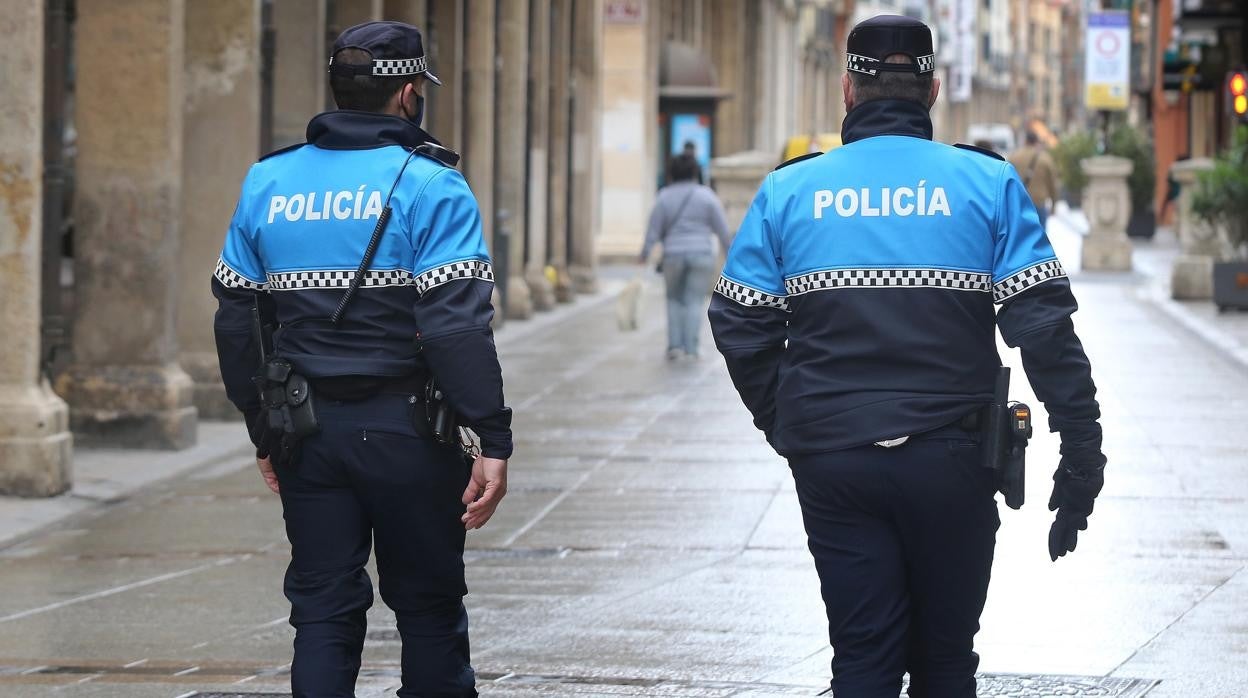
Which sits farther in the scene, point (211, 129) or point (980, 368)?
point (211, 129)

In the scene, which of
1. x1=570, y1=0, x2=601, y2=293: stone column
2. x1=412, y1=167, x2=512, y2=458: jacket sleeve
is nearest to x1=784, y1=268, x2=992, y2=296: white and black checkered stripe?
x1=412, y1=167, x2=512, y2=458: jacket sleeve

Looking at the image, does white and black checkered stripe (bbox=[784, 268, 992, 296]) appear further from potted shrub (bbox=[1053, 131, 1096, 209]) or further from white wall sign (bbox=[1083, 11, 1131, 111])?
potted shrub (bbox=[1053, 131, 1096, 209])

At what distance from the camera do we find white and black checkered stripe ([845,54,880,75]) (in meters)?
4.61

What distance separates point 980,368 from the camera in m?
4.49

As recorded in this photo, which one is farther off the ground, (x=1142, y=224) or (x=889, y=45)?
(x=889, y=45)

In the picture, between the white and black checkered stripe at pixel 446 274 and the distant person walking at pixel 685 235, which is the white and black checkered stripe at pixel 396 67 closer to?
the white and black checkered stripe at pixel 446 274

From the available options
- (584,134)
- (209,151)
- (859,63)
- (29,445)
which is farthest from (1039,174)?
(859,63)

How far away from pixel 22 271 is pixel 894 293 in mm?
6996

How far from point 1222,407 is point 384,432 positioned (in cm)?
1021

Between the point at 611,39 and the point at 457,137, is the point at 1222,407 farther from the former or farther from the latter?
the point at 611,39

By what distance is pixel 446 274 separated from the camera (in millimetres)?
4793

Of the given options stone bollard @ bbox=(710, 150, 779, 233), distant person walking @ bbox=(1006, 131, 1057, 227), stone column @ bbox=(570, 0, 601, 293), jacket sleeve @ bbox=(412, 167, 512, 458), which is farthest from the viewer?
distant person walking @ bbox=(1006, 131, 1057, 227)

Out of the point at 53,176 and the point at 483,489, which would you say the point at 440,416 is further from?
the point at 53,176

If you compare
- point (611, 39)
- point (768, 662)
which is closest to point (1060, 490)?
point (768, 662)
